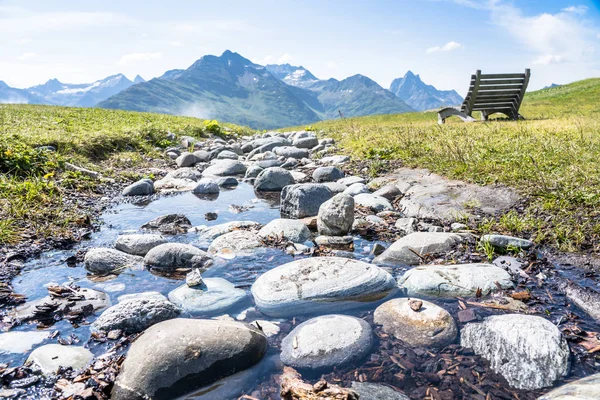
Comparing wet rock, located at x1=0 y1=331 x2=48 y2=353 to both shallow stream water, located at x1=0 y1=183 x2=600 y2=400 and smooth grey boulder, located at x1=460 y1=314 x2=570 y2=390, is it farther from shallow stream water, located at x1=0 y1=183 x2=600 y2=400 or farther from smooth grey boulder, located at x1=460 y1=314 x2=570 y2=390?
smooth grey boulder, located at x1=460 y1=314 x2=570 y2=390

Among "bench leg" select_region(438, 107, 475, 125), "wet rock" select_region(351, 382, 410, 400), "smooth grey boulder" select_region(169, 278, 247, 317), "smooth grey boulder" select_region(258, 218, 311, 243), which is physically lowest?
"wet rock" select_region(351, 382, 410, 400)

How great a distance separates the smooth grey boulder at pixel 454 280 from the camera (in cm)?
410

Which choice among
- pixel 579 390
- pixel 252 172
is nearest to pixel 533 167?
pixel 579 390

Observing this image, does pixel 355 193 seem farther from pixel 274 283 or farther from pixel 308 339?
pixel 308 339

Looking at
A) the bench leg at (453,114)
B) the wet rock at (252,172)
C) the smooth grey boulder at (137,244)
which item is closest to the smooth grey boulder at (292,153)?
the wet rock at (252,172)

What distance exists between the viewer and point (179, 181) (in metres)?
10.1

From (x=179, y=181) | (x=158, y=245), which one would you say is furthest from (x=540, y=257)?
(x=179, y=181)

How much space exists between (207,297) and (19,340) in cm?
165

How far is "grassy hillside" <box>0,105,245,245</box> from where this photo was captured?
6117 mm

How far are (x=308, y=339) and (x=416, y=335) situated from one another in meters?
0.95

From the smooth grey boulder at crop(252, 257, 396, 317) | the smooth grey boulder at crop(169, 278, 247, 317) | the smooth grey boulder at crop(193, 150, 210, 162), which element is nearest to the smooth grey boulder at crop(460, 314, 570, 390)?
the smooth grey boulder at crop(252, 257, 396, 317)

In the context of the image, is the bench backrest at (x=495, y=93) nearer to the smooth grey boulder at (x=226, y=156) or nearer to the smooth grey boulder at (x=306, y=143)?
the smooth grey boulder at (x=306, y=143)

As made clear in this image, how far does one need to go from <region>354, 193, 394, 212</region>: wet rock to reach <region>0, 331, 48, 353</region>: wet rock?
5297 mm

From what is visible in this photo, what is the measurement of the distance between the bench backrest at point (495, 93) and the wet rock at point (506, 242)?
13.2 metres
